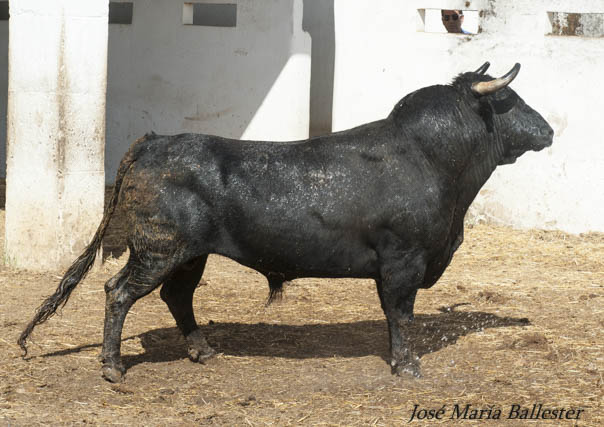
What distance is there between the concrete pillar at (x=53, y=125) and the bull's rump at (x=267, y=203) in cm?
271

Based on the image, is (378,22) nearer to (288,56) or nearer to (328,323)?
(288,56)


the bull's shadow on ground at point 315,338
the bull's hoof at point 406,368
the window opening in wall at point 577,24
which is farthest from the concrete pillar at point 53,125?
the window opening in wall at point 577,24

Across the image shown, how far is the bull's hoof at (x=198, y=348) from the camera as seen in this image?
6062mm

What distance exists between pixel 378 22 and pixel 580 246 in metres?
3.60

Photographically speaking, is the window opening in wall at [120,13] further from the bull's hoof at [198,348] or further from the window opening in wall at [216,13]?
the bull's hoof at [198,348]

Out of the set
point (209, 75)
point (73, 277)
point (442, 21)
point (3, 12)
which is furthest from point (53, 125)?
point (442, 21)

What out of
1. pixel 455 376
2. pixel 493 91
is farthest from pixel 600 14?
pixel 455 376

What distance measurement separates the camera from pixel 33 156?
8195 mm

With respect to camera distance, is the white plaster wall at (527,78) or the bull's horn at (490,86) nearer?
the bull's horn at (490,86)

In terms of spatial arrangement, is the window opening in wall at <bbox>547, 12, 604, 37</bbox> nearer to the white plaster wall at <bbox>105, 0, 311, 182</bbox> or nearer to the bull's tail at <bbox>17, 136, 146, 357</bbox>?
the white plaster wall at <bbox>105, 0, 311, 182</bbox>

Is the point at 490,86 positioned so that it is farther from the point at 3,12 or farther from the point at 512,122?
the point at 3,12

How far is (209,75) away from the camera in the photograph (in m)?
11.9

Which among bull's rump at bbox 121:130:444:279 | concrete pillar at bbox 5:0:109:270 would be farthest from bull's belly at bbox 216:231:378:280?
concrete pillar at bbox 5:0:109:270

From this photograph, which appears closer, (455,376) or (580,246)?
(455,376)
